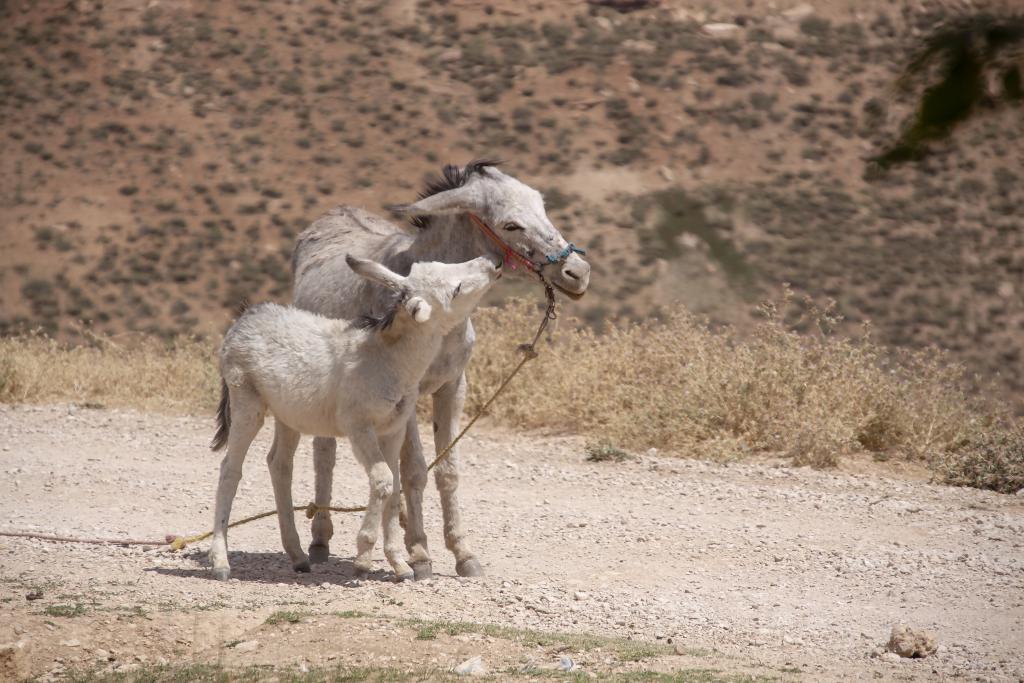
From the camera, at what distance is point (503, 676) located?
591 cm

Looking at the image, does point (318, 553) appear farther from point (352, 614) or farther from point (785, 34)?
point (785, 34)

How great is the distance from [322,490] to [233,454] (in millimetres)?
905

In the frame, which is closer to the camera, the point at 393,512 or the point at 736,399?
the point at 393,512

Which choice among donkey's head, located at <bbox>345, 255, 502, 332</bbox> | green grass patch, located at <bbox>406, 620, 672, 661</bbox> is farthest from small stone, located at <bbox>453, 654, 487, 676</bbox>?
donkey's head, located at <bbox>345, 255, 502, 332</bbox>

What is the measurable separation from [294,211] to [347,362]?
23823 mm

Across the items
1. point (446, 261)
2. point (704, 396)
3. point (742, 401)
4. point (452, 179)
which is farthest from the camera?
point (704, 396)

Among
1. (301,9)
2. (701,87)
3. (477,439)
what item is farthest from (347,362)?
(301,9)

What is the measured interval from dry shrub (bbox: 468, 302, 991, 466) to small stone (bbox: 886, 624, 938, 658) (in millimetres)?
5459

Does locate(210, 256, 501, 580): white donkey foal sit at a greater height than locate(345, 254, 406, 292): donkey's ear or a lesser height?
lesser

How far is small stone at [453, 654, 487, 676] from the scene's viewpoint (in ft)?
19.4

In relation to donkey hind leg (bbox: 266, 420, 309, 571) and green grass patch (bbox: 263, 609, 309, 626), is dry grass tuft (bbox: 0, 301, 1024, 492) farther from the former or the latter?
green grass patch (bbox: 263, 609, 309, 626)

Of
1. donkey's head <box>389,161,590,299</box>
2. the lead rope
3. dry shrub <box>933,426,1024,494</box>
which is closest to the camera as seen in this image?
donkey's head <box>389,161,590,299</box>

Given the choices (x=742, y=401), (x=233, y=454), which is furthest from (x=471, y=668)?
(x=742, y=401)

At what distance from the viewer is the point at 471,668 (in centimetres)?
593
